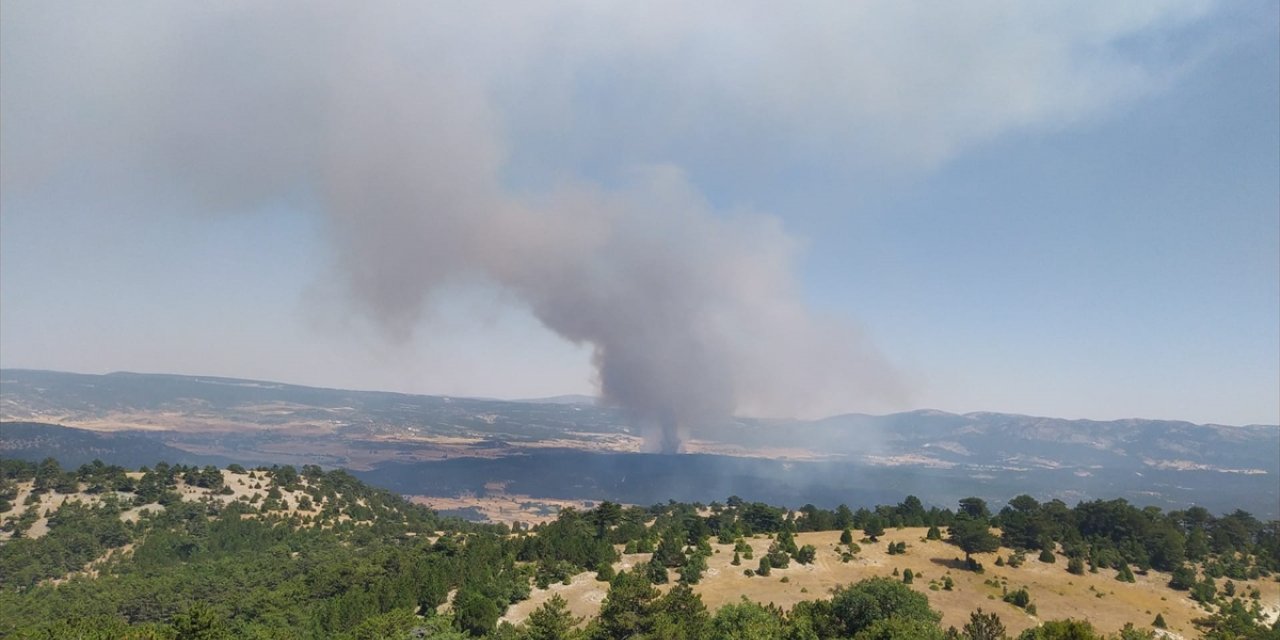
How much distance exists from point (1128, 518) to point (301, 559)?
101 metres

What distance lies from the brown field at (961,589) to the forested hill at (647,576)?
0.83 ft

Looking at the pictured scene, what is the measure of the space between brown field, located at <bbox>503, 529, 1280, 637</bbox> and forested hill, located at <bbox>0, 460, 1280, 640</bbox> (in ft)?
0.83

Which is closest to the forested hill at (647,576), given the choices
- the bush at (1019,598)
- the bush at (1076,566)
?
the bush at (1019,598)

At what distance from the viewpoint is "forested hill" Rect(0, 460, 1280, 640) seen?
4016cm

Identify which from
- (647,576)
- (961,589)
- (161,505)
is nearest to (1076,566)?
(961,589)

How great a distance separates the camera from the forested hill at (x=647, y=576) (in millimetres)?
40156

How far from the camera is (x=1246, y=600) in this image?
5581 centimetres

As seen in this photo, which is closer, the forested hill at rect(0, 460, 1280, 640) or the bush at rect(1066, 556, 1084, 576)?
the forested hill at rect(0, 460, 1280, 640)

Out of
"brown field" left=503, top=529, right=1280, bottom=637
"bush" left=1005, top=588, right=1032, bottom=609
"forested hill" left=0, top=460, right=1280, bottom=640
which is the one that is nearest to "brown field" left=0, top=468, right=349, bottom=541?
"forested hill" left=0, top=460, right=1280, bottom=640

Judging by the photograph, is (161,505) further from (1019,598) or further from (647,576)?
(1019,598)

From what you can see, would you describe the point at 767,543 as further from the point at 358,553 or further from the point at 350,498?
the point at 350,498

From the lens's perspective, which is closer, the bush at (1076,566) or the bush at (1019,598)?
the bush at (1019,598)

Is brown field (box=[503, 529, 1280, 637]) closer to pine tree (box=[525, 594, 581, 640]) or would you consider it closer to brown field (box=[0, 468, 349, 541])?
pine tree (box=[525, 594, 581, 640])

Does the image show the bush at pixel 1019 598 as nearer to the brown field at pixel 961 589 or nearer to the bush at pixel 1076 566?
the brown field at pixel 961 589
